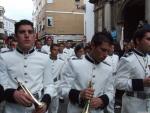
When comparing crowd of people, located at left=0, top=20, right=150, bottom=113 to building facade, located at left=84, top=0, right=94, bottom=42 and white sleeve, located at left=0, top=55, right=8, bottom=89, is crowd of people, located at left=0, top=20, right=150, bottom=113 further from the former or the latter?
building facade, located at left=84, top=0, right=94, bottom=42

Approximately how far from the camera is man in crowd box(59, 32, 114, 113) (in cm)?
498

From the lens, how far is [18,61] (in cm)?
500

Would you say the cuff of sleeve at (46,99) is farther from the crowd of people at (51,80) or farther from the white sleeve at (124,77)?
the white sleeve at (124,77)

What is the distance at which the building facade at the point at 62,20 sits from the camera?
58.8 m

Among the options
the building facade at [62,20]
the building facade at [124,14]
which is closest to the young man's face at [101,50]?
the building facade at [124,14]

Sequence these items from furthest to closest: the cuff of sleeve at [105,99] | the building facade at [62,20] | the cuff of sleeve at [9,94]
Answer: the building facade at [62,20] → the cuff of sleeve at [105,99] → the cuff of sleeve at [9,94]

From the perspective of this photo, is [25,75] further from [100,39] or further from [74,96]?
[100,39]

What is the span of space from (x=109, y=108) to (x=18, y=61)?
Answer: 1253mm

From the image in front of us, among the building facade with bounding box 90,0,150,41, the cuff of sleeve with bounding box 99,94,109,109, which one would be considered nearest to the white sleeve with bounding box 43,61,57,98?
the cuff of sleeve with bounding box 99,94,109,109

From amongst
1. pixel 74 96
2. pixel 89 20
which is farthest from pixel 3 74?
pixel 89 20

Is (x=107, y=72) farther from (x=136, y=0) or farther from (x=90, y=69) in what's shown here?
(x=136, y=0)

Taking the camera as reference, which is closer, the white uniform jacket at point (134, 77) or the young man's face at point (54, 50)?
the white uniform jacket at point (134, 77)

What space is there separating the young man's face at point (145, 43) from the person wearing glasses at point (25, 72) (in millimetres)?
1210

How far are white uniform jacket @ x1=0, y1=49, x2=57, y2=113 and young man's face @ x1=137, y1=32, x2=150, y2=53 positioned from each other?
121 centimetres
